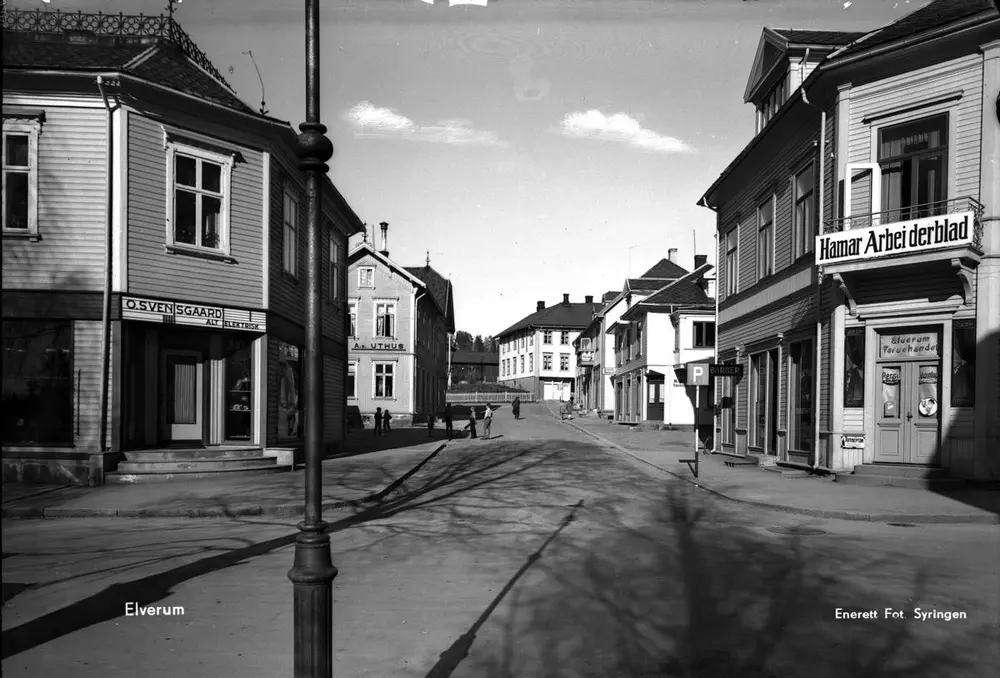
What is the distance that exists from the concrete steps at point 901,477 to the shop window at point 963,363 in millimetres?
1447

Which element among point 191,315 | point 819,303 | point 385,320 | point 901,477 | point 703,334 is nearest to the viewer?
point 901,477

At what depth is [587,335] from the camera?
80000 millimetres

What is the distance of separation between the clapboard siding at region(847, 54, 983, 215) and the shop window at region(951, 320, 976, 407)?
2.63 metres

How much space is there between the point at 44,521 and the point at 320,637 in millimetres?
9959

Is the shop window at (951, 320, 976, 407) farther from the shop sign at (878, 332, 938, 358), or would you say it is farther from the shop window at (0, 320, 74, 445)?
the shop window at (0, 320, 74, 445)

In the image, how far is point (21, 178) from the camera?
16.0 metres

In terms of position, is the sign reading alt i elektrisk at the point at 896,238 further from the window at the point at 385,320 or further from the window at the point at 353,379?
the window at the point at 353,379

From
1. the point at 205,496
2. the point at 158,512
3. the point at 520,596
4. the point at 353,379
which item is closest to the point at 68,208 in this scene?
the point at 205,496

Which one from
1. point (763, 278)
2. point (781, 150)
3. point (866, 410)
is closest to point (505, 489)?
point (866, 410)

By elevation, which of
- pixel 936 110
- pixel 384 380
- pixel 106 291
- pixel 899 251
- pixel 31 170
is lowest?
pixel 384 380

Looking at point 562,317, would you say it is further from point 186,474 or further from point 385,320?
point 186,474

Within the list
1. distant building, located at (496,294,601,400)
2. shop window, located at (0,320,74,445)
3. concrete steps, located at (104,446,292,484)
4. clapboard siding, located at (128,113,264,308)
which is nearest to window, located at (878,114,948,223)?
clapboard siding, located at (128,113,264,308)

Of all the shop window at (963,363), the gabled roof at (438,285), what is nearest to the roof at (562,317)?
the gabled roof at (438,285)

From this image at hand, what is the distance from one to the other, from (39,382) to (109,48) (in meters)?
7.91
